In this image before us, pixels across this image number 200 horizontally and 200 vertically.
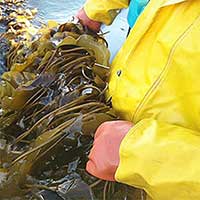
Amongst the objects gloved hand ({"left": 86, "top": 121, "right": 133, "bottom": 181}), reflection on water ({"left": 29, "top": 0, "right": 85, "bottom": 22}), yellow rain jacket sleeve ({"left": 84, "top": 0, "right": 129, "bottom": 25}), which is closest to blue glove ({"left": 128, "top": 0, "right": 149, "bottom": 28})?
yellow rain jacket sleeve ({"left": 84, "top": 0, "right": 129, "bottom": 25})

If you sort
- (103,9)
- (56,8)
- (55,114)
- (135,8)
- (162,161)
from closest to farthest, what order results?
(162,161) < (55,114) < (135,8) < (103,9) < (56,8)

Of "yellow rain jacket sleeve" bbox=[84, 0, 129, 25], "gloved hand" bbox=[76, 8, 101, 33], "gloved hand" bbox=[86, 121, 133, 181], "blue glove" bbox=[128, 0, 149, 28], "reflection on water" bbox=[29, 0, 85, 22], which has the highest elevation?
"blue glove" bbox=[128, 0, 149, 28]

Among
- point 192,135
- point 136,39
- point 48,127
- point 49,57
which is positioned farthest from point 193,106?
point 49,57

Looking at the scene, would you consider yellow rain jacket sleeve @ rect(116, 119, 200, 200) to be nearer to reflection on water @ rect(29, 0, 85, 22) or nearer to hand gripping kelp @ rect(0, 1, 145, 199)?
hand gripping kelp @ rect(0, 1, 145, 199)

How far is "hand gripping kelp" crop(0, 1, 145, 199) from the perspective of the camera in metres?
1.06

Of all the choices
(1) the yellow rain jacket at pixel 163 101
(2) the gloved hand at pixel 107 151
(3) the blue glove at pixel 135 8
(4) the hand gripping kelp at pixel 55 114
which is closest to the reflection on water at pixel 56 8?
(4) the hand gripping kelp at pixel 55 114

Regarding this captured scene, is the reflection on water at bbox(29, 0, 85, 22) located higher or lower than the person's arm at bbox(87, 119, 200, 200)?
lower

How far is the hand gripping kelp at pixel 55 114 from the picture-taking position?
1.06 meters

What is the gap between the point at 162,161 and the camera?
0.90 m

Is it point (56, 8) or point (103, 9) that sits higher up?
point (103, 9)

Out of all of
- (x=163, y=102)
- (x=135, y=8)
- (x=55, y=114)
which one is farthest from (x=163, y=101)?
(x=135, y=8)

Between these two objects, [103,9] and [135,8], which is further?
[103,9]

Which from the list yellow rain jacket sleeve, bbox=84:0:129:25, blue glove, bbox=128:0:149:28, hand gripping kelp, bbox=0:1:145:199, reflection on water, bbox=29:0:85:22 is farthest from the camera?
reflection on water, bbox=29:0:85:22

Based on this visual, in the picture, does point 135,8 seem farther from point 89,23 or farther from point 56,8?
point 56,8
